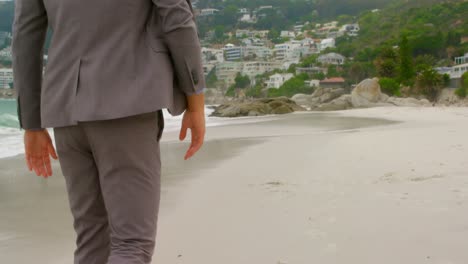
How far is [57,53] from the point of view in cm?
143

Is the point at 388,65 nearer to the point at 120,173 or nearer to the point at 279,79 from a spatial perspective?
the point at 279,79

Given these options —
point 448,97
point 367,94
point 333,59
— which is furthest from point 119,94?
point 333,59

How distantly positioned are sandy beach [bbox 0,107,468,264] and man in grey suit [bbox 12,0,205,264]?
120 cm

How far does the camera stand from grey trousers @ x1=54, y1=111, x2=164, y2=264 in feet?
4.40

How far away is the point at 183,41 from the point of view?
4.56 feet

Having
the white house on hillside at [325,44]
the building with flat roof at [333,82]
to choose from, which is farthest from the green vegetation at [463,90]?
the white house on hillside at [325,44]

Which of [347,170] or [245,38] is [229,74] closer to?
[245,38]

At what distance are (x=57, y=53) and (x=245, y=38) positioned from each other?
491 ft

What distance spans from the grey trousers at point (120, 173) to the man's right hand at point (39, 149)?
14 centimetres

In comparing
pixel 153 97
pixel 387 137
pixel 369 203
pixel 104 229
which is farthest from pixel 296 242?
pixel 387 137

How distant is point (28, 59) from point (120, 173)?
485mm

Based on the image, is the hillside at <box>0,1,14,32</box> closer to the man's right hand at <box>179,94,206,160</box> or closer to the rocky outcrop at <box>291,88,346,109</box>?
the man's right hand at <box>179,94,206,160</box>

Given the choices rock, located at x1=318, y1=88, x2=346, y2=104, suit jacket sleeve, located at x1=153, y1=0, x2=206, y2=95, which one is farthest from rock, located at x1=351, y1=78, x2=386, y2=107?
suit jacket sleeve, located at x1=153, y1=0, x2=206, y2=95

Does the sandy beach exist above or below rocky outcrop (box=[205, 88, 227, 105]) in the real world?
above
